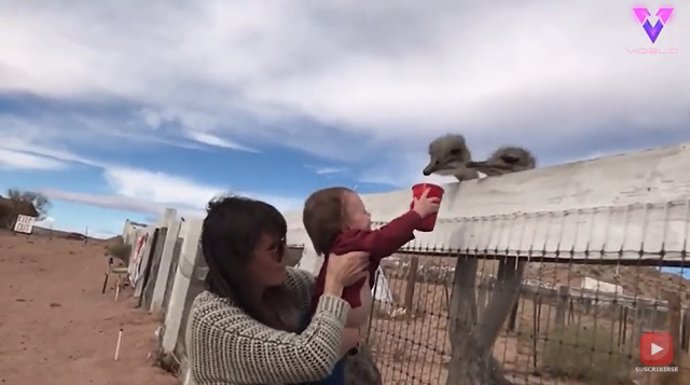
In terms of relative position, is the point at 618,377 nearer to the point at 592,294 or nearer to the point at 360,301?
the point at 592,294

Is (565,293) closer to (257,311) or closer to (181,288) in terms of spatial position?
(257,311)

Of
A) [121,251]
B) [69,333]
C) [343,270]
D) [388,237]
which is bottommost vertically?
[69,333]

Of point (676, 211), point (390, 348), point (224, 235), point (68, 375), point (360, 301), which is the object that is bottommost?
point (68, 375)

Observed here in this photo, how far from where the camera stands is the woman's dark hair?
196 cm

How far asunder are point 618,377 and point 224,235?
2244 millimetres

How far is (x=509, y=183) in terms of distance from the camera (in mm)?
2717

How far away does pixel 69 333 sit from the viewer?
36.9 feet

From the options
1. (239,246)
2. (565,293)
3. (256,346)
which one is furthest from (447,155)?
(256,346)

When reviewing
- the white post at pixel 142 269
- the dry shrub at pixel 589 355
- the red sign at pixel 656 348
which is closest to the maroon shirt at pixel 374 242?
the dry shrub at pixel 589 355

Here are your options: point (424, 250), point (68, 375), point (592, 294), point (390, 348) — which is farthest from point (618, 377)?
point (68, 375)

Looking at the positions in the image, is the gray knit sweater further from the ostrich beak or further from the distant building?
the distant building

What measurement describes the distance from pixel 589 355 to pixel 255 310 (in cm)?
177

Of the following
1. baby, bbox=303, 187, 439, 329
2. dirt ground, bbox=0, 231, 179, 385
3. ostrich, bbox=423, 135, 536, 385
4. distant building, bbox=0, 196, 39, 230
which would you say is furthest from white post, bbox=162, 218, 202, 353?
distant building, bbox=0, 196, 39, 230

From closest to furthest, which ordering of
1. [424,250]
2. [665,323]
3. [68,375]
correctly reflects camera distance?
[424,250] → [665,323] → [68,375]
